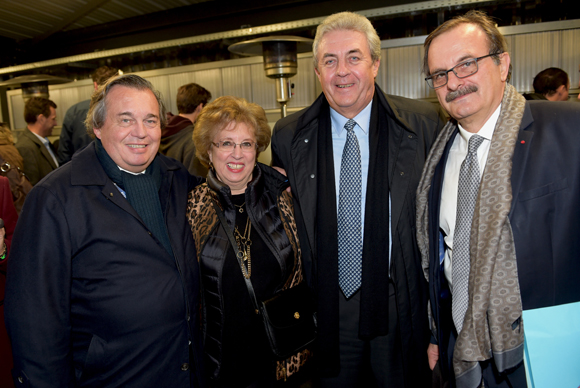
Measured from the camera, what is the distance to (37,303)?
56.6 inches

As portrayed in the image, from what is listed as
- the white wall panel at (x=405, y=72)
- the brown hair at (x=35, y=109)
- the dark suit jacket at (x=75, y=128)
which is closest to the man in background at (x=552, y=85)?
the white wall panel at (x=405, y=72)

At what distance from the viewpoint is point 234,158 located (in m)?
1.97

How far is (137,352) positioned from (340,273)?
41.8 inches

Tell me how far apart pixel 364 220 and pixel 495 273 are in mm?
707

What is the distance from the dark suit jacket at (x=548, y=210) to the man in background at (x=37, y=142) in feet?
17.0

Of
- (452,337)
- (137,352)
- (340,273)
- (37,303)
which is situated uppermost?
(37,303)

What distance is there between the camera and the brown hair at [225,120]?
2.01 m

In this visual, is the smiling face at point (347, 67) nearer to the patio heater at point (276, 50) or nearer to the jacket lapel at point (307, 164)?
the jacket lapel at point (307, 164)

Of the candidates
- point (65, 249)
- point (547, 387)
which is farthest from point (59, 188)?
point (547, 387)

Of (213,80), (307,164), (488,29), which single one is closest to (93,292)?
(307,164)

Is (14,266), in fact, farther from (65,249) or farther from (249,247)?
(249,247)

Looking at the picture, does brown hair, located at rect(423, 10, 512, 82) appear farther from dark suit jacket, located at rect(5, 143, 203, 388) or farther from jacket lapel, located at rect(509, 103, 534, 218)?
dark suit jacket, located at rect(5, 143, 203, 388)

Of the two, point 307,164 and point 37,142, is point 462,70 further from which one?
point 37,142

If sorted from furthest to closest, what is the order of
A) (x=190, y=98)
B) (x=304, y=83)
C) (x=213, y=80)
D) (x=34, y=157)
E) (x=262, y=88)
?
(x=213, y=80) < (x=262, y=88) < (x=304, y=83) < (x=34, y=157) < (x=190, y=98)
